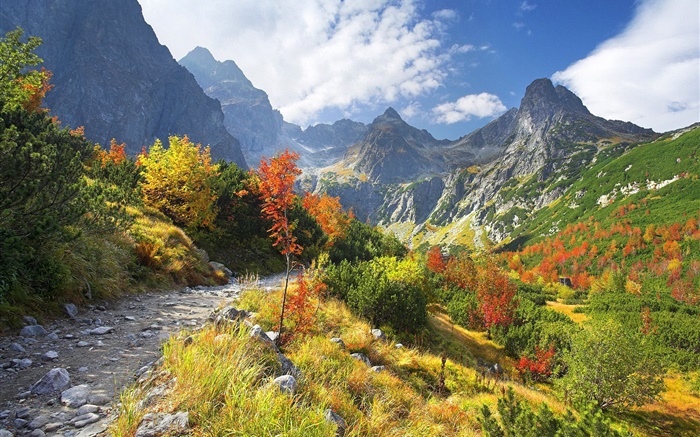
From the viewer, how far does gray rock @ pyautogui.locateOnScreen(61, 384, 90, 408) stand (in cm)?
388

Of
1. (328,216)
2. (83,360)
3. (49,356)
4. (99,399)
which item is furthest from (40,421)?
(328,216)

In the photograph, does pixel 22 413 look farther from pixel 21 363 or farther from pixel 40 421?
pixel 21 363

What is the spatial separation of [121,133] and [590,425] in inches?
8231

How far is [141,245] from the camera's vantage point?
12.1m

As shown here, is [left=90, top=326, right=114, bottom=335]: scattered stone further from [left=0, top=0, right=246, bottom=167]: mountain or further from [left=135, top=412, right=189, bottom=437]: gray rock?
[left=0, top=0, right=246, bottom=167]: mountain

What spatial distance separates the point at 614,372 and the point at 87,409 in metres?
24.3

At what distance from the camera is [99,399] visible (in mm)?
4055

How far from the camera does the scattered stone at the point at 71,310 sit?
277 inches

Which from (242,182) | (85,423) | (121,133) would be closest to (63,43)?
(121,133)

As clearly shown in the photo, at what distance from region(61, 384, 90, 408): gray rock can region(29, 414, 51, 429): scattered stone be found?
272 mm

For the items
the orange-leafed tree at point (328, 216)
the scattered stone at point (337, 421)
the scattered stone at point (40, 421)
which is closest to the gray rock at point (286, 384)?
the scattered stone at point (337, 421)

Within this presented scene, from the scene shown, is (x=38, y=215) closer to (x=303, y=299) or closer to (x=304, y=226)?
(x=303, y=299)

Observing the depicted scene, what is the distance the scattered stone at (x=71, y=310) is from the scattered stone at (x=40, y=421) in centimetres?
437

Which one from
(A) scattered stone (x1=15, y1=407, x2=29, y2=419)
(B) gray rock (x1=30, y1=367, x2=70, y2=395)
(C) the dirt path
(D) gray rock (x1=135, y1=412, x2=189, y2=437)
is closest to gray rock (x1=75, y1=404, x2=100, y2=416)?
(C) the dirt path
